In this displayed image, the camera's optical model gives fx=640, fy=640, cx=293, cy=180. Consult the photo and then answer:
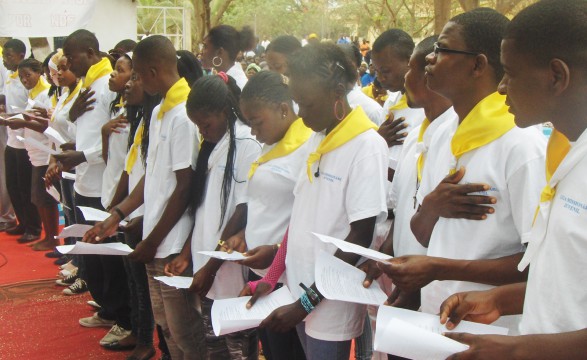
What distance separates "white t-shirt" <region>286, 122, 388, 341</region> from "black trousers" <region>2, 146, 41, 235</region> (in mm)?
4968

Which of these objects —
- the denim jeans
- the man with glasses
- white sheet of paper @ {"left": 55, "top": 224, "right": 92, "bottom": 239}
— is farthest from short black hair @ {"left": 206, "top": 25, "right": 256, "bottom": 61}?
the man with glasses

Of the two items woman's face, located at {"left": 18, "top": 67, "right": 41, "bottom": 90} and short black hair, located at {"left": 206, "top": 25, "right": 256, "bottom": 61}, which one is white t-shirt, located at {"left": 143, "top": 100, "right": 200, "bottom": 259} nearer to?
short black hair, located at {"left": 206, "top": 25, "right": 256, "bottom": 61}

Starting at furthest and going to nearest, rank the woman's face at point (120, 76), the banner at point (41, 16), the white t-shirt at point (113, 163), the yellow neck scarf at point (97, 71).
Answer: the banner at point (41, 16) → the yellow neck scarf at point (97, 71) → the white t-shirt at point (113, 163) → the woman's face at point (120, 76)

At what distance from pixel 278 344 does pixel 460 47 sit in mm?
1385

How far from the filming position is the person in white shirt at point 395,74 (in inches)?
129

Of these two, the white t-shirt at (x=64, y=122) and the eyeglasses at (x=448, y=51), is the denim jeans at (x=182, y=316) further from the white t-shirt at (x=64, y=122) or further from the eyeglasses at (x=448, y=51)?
the white t-shirt at (x=64, y=122)

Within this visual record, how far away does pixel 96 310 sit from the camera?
15.9ft

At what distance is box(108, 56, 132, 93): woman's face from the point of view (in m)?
3.83

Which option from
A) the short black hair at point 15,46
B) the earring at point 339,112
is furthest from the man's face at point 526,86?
the short black hair at point 15,46

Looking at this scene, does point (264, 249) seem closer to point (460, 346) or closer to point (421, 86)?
point (421, 86)

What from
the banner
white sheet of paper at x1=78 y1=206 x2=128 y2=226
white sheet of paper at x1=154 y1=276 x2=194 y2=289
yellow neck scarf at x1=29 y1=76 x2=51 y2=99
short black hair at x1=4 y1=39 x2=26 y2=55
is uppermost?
the banner

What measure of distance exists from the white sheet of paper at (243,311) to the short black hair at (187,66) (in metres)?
1.55

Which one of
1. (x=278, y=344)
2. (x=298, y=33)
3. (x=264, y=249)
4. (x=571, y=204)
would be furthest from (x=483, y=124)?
(x=298, y=33)

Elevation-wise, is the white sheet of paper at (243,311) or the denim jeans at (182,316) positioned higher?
the white sheet of paper at (243,311)
